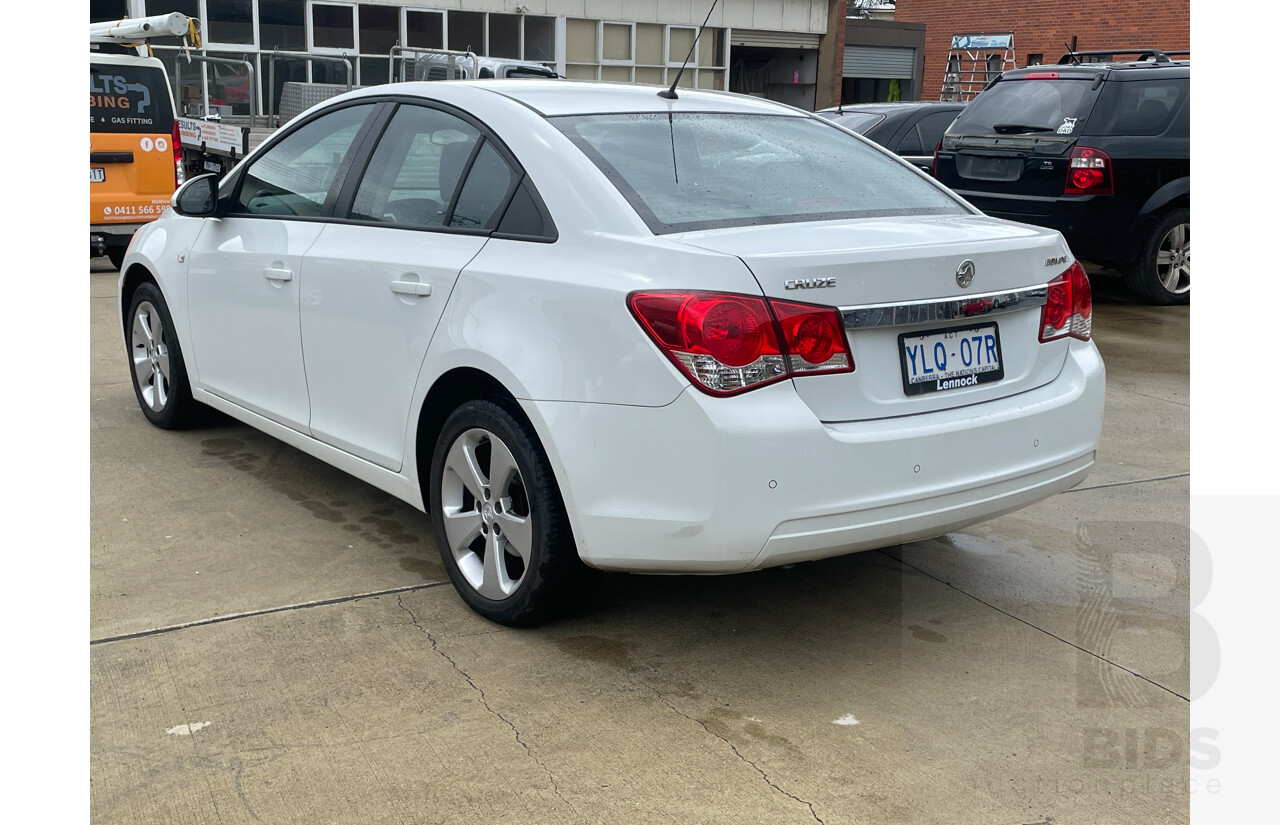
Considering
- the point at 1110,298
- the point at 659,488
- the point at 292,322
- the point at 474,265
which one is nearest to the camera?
the point at 659,488

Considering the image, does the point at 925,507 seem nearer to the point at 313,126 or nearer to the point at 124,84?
the point at 313,126

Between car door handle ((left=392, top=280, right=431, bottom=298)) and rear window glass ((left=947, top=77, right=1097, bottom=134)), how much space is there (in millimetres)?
6884

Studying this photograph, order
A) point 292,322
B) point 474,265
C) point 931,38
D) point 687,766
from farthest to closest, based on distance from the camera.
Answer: point 931,38 → point 292,322 → point 474,265 → point 687,766

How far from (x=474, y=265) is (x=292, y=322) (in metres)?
1.13

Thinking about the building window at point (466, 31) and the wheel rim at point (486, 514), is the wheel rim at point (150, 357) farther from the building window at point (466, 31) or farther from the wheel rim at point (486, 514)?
the building window at point (466, 31)

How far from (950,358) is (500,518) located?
1.33m

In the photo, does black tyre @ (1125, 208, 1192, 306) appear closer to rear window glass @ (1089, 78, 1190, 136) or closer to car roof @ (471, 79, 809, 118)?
rear window glass @ (1089, 78, 1190, 136)

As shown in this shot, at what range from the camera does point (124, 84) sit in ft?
35.8

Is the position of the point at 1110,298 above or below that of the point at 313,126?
below

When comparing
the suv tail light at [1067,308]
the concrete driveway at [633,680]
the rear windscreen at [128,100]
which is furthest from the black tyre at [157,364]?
the rear windscreen at [128,100]

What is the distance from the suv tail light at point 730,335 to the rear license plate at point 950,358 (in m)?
0.33

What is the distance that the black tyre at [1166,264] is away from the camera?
369 inches

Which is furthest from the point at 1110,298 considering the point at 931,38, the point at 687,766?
the point at 931,38

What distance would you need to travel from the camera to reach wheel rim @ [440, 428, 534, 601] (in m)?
3.45
